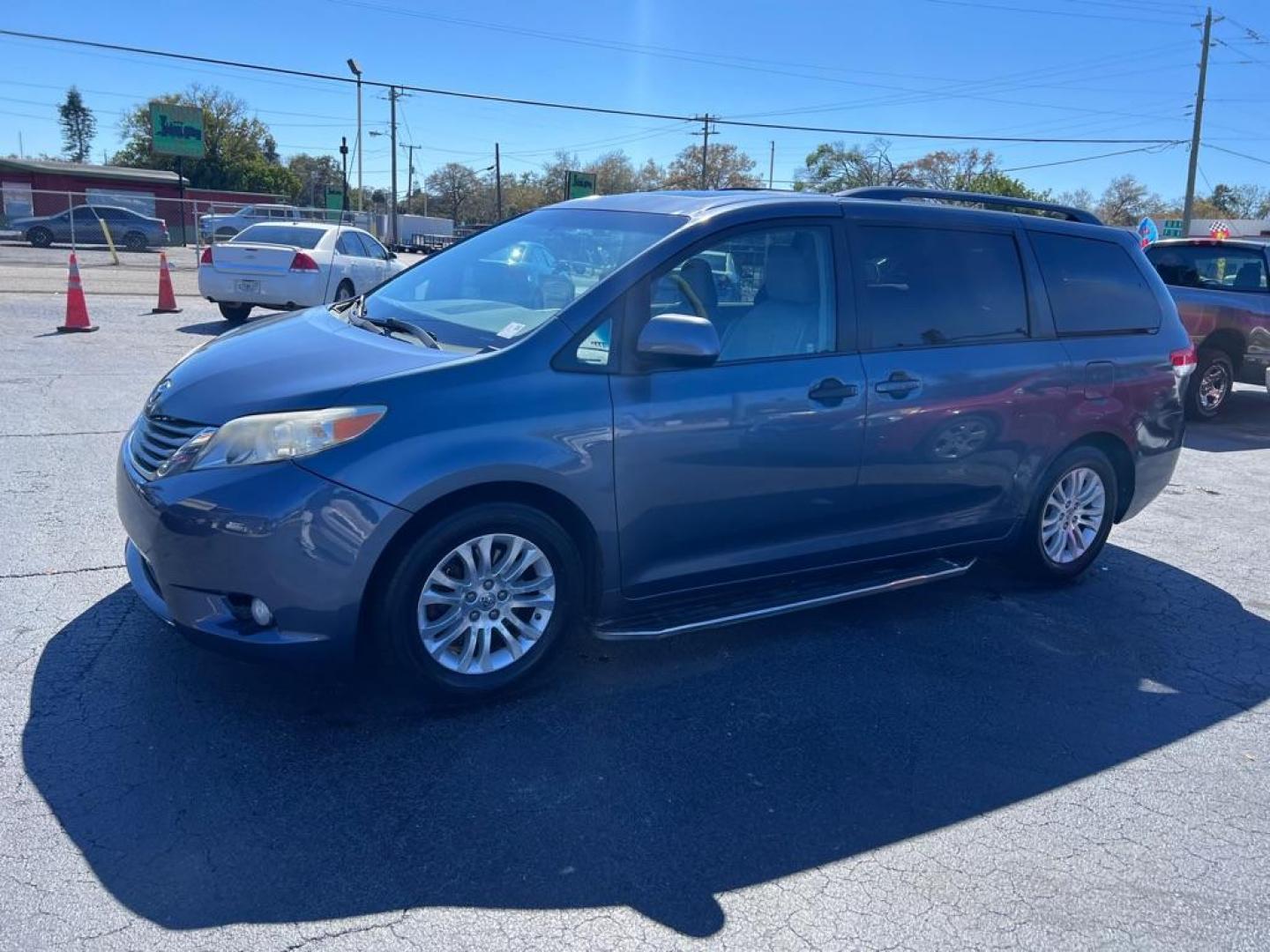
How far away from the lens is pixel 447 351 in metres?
3.89

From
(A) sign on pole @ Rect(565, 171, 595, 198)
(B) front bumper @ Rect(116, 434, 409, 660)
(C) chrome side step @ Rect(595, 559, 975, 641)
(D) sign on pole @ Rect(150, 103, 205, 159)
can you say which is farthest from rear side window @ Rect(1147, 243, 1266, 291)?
(D) sign on pole @ Rect(150, 103, 205, 159)

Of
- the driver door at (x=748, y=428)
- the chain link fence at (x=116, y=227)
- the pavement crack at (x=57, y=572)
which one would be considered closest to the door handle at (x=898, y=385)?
the driver door at (x=748, y=428)

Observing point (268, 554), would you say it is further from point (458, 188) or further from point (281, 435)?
point (458, 188)

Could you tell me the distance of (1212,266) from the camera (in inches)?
474

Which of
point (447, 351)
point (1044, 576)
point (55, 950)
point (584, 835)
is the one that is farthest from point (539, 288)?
point (1044, 576)

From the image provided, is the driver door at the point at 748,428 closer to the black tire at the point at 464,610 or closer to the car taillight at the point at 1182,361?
the black tire at the point at 464,610

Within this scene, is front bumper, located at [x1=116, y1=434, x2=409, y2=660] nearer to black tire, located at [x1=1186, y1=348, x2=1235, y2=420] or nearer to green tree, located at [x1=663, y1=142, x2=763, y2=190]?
black tire, located at [x1=1186, y1=348, x2=1235, y2=420]

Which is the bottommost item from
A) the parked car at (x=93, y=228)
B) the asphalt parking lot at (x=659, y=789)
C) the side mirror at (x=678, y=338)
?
the asphalt parking lot at (x=659, y=789)

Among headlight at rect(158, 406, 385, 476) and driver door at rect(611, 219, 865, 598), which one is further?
driver door at rect(611, 219, 865, 598)

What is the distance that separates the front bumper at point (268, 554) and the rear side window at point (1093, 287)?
3760 mm

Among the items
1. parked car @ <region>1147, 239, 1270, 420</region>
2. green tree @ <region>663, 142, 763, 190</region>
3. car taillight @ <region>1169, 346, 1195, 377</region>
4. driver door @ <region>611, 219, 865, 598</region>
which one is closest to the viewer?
driver door @ <region>611, 219, 865, 598</region>

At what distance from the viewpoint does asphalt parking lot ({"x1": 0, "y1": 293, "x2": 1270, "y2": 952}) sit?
276 cm

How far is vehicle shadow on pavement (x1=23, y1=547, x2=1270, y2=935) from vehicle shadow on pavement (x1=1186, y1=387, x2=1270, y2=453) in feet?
20.6

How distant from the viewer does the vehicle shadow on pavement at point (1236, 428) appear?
10482 millimetres
